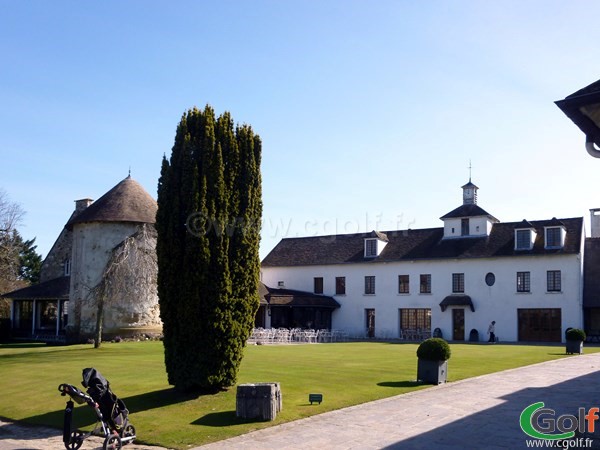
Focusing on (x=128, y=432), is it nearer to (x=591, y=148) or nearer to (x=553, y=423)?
(x=553, y=423)

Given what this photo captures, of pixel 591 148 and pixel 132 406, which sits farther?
pixel 132 406

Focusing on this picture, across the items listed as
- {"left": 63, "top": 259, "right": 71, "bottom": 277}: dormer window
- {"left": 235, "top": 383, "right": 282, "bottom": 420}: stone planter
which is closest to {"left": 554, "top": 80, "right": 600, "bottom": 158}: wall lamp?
{"left": 235, "top": 383, "right": 282, "bottom": 420}: stone planter

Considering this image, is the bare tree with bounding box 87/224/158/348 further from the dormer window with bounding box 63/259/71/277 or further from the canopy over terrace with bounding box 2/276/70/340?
the dormer window with bounding box 63/259/71/277

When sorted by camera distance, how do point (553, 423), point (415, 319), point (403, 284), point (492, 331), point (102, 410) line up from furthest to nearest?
point (403, 284) < point (415, 319) < point (492, 331) < point (553, 423) < point (102, 410)

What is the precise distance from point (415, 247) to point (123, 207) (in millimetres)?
22413

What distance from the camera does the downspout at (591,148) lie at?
6.89 meters

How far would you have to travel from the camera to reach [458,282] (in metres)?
44.8

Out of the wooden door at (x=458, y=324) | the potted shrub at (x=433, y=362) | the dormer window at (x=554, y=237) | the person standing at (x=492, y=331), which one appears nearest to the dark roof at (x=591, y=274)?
the dormer window at (x=554, y=237)

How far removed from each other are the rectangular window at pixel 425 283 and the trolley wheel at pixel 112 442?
38133 mm

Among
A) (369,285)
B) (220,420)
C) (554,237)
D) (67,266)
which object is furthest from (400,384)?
(67,266)

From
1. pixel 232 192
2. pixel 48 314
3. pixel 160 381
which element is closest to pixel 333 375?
pixel 160 381

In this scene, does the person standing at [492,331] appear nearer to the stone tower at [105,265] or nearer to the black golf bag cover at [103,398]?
Answer: the stone tower at [105,265]

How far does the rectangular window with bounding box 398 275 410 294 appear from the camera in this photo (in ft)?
155

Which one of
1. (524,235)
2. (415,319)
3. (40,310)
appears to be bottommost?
(415,319)
